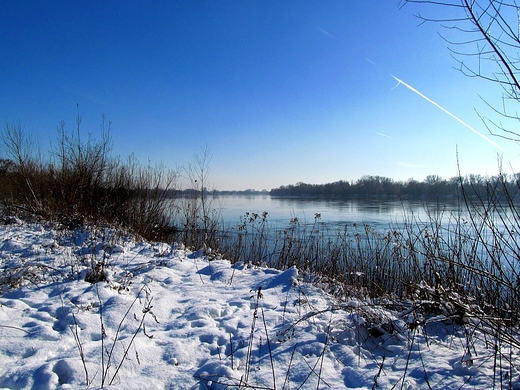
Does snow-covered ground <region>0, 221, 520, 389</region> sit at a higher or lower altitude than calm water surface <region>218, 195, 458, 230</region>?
lower

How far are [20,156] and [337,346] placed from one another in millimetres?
10207

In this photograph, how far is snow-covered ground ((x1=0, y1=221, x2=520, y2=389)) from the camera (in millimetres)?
1786

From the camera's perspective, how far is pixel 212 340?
7.74 ft

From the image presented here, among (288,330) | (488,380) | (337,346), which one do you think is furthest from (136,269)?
(488,380)

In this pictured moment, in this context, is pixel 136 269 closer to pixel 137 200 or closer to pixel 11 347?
pixel 11 347

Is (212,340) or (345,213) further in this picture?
(345,213)

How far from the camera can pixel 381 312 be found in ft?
8.48

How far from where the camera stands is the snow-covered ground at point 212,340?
1.79 m

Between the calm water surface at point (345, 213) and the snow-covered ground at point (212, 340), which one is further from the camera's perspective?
the calm water surface at point (345, 213)

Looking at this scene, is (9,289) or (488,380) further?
(9,289)

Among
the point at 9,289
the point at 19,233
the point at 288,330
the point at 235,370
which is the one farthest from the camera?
the point at 19,233

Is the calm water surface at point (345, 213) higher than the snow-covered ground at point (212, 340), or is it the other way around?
the calm water surface at point (345, 213)

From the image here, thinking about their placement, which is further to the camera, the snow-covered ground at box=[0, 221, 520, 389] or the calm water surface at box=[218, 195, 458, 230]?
the calm water surface at box=[218, 195, 458, 230]

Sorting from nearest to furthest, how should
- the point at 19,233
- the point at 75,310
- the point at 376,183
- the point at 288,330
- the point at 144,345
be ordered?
the point at 144,345 → the point at 288,330 → the point at 75,310 → the point at 19,233 → the point at 376,183
